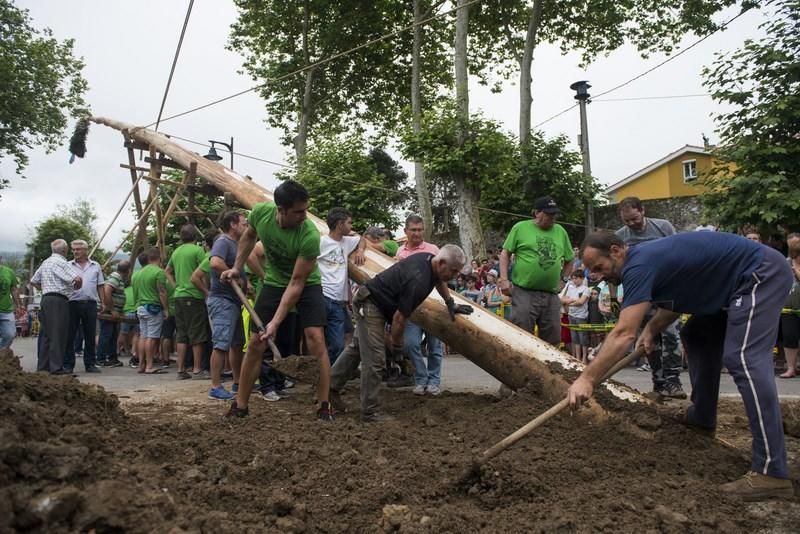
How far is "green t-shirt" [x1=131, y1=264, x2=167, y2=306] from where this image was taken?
9.23 metres

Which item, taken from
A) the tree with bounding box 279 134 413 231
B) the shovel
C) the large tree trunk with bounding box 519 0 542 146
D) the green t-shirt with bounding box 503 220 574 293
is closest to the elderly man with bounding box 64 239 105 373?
the shovel

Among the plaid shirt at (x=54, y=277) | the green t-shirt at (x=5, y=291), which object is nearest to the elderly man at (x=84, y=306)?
the plaid shirt at (x=54, y=277)

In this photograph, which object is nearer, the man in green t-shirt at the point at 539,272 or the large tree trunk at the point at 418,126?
the man in green t-shirt at the point at 539,272

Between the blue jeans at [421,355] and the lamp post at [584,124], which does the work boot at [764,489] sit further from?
the lamp post at [584,124]

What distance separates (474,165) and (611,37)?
10.0 m

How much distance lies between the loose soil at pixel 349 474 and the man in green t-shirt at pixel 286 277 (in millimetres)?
384

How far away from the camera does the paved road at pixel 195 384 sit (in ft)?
21.0

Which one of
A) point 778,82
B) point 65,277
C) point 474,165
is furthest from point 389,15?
point 65,277

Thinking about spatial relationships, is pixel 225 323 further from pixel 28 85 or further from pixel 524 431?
pixel 28 85

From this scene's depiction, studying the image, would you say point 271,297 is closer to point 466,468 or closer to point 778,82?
point 466,468

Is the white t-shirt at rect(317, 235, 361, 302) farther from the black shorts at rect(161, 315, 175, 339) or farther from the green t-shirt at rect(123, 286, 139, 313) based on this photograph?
the green t-shirt at rect(123, 286, 139, 313)

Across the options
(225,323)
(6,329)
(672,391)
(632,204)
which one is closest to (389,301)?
(225,323)

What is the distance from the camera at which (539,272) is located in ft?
19.8

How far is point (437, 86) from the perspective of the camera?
26281mm
